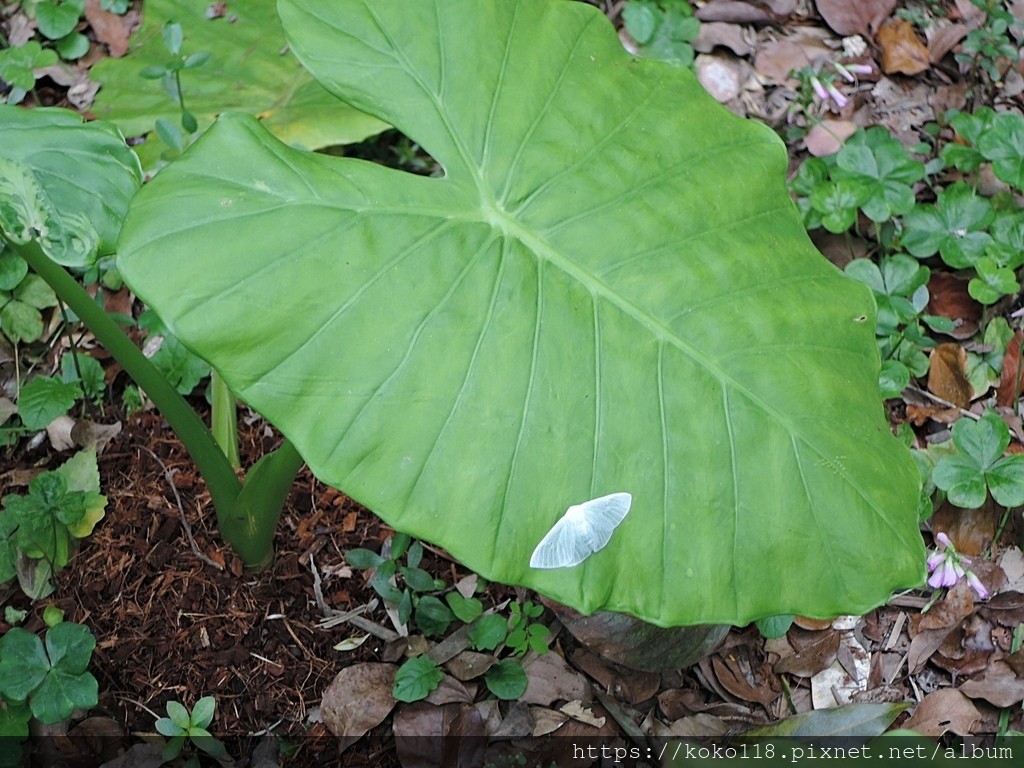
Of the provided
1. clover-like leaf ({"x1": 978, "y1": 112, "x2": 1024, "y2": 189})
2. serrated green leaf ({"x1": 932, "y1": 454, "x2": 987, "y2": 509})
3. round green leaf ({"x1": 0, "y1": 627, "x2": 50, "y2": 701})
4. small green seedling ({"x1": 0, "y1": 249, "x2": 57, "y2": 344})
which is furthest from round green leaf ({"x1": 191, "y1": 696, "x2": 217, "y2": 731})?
clover-like leaf ({"x1": 978, "y1": 112, "x2": 1024, "y2": 189})

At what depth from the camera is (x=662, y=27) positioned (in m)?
2.37

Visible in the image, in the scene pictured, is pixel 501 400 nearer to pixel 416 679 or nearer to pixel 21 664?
pixel 416 679

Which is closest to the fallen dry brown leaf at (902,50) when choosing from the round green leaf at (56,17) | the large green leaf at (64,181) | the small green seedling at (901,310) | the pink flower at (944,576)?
the small green seedling at (901,310)

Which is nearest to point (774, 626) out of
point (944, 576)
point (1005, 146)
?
point (944, 576)

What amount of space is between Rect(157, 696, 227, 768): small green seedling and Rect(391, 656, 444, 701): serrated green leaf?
0.31 metres

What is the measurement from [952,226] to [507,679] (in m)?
1.46

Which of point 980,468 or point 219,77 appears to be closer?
point 980,468

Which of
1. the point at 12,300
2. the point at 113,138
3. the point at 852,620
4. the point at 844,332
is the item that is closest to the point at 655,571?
the point at 844,332

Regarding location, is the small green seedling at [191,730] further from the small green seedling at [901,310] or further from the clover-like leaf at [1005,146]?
the clover-like leaf at [1005,146]

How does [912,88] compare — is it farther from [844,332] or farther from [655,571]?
[655,571]

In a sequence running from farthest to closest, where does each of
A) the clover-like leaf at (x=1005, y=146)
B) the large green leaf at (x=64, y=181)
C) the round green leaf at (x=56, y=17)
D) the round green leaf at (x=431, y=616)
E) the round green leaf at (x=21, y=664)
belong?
the round green leaf at (x=56, y=17)
the clover-like leaf at (x=1005, y=146)
the round green leaf at (x=431, y=616)
the round green leaf at (x=21, y=664)
the large green leaf at (x=64, y=181)

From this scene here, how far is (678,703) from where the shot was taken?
160cm

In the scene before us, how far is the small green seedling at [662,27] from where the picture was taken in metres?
2.32

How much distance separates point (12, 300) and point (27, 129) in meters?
0.83
